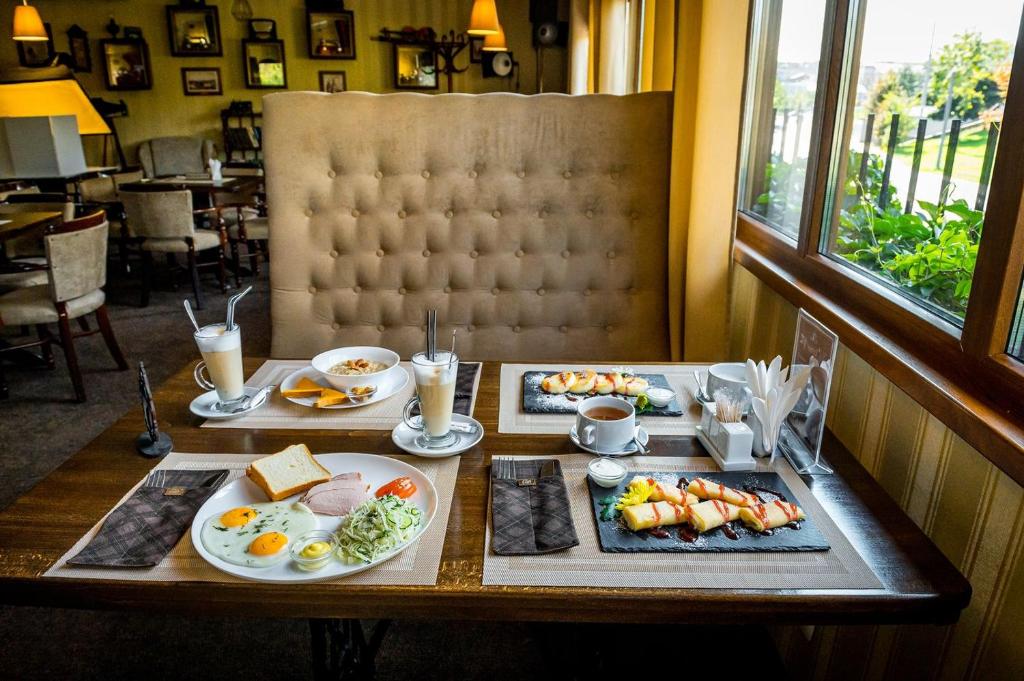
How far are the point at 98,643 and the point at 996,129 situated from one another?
2.21 metres

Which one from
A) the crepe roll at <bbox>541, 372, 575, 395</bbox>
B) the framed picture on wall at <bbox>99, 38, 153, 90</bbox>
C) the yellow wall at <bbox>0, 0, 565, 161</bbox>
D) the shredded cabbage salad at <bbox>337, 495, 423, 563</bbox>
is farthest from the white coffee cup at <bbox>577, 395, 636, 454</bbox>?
the framed picture on wall at <bbox>99, 38, 153, 90</bbox>

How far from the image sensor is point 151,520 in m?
0.95

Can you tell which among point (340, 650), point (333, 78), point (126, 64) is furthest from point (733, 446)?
point (126, 64)

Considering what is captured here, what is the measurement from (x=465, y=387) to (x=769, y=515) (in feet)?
2.26

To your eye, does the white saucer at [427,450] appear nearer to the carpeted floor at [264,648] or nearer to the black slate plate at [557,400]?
the black slate plate at [557,400]

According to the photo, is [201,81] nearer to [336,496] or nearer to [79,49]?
[79,49]

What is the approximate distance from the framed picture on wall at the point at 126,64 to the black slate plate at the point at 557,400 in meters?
7.35

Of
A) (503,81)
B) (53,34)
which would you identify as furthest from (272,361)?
(53,34)

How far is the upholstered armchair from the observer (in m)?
7.01

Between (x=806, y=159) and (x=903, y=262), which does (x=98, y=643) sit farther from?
(x=806, y=159)

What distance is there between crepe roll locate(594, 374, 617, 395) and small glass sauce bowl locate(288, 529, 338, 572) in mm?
660

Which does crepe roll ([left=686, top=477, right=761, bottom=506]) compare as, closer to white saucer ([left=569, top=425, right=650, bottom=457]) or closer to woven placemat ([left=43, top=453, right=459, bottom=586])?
white saucer ([left=569, top=425, right=650, bottom=457])

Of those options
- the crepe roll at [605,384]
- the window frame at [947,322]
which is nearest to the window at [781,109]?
the window frame at [947,322]

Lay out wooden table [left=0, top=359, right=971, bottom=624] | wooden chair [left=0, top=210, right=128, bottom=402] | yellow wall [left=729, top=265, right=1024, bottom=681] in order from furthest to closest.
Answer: wooden chair [left=0, top=210, right=128, bottom=402]
yellow wall [left=729, top=265, right=1024, bottom=681]
wooden table [left=0, top=359, right=971, bottom=624]
